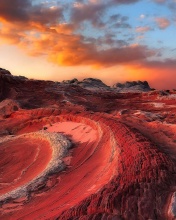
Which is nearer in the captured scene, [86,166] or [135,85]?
[86,166]

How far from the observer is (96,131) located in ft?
57.8

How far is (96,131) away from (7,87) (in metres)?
18.8

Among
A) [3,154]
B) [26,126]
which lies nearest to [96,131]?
[3,154]

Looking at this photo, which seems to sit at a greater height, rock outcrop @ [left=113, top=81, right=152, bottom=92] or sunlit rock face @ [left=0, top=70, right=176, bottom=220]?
rock outcrop @ [left=113, top=81, right=152, bottom=92]

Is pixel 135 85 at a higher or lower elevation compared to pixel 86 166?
higher

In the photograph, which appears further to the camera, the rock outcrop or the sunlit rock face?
the rock outcrop

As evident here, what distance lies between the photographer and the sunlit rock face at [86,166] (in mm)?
9219

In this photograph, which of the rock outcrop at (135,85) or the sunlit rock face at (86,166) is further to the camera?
the rock outcrop at (135,85)

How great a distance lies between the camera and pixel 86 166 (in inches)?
521

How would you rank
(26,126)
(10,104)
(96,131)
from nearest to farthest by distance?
(96,131) < (26,126) < (10,104)

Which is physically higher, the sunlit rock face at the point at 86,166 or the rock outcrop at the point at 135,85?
the rock outcrop at the point at 135,85

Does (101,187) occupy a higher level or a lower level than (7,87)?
lower

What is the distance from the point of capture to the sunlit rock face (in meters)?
9.22

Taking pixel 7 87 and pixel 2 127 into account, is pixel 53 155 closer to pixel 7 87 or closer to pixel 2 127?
pixel 2 127
